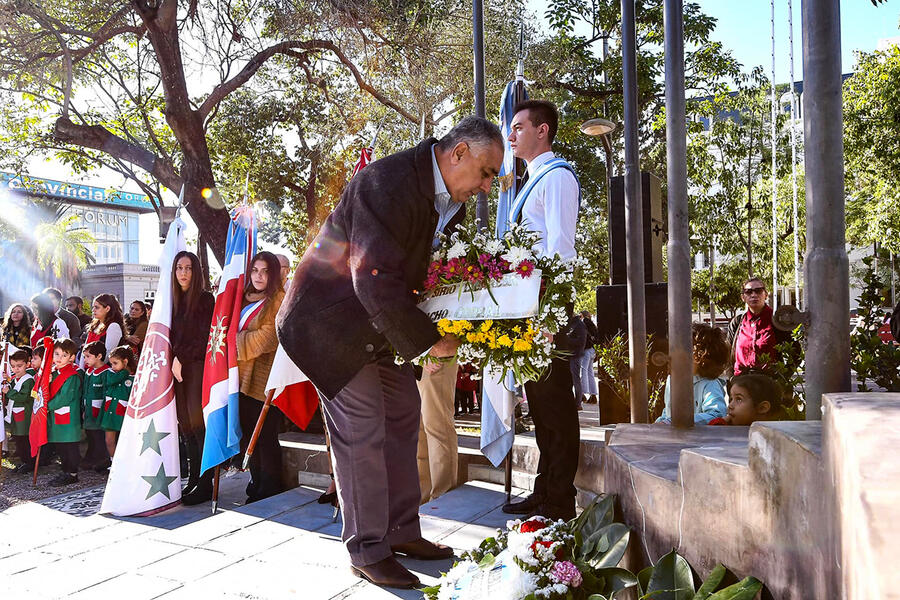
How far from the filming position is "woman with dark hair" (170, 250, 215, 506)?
5.75 meters

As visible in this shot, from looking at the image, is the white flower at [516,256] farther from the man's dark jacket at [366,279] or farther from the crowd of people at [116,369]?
the crowd of people at [116,369]

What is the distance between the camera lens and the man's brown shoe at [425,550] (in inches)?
136

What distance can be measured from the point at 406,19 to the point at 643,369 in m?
8.09

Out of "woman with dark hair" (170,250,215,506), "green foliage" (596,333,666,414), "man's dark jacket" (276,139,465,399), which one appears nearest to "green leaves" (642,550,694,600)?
"man's dark jacket" (276,139,465,399)

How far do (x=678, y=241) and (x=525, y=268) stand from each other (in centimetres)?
102

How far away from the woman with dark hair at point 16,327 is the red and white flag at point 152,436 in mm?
4372

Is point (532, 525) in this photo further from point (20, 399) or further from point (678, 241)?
point (20, 399)

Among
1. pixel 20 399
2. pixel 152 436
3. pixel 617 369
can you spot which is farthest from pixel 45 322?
pixel 617 369

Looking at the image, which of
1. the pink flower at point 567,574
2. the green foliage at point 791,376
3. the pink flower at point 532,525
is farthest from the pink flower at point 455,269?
the green foliage at point 791,376

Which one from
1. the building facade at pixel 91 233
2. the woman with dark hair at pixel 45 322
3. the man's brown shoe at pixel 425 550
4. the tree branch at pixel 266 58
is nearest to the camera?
the man's brown shoe at pixel 425 550

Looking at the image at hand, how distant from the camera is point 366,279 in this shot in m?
3.01

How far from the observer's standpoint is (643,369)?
5742 mm

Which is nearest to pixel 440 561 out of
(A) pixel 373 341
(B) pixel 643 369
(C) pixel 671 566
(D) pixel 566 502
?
(D) pixel 566 502

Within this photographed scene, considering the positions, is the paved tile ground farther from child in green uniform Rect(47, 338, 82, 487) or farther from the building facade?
the building facade
